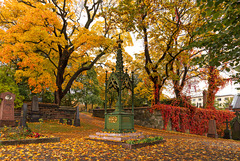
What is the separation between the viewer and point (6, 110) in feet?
41.1

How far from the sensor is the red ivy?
16844 millimetres

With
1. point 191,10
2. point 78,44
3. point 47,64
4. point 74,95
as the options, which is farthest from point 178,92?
point 74,95

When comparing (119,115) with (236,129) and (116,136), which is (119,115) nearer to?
(116,136)

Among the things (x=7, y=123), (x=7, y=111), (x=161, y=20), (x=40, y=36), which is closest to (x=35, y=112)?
(x=7, y=111)

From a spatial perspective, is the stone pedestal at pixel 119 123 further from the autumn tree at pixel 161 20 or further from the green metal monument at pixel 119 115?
the autumn tree at pixel 161 20

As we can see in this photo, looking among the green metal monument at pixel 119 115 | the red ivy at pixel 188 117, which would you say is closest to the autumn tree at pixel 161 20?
the red ivy at pixel 188 117

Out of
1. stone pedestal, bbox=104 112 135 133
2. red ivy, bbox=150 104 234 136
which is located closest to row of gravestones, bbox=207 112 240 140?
red ivy, bbox=150 104 234 136

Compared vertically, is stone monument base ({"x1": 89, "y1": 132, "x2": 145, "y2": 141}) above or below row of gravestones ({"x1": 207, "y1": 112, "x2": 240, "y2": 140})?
above

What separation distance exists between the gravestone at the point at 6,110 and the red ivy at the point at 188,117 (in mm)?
11468

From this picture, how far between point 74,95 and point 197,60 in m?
29.5

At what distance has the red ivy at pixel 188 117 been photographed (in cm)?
1684

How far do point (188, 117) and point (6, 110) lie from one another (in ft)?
51.9

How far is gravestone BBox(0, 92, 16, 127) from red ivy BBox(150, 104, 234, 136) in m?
11.5

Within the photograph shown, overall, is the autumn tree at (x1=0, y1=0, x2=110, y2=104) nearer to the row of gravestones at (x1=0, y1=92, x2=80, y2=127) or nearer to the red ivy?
the row of gravestones at (x1=0, y1=92, x2=80, y2=127)
